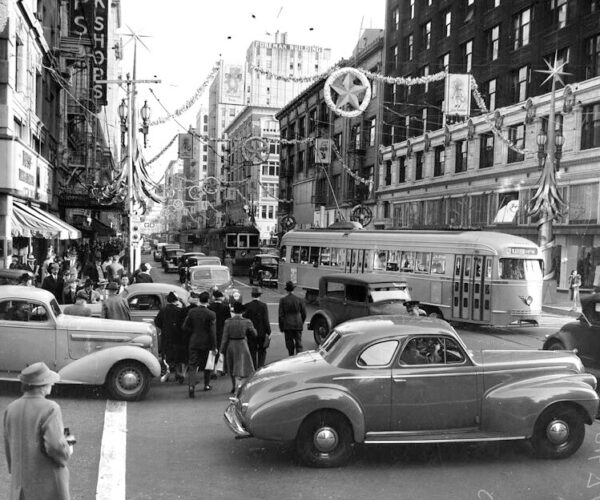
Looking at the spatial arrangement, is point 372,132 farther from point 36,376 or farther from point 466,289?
point 36,376

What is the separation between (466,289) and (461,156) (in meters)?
22.3

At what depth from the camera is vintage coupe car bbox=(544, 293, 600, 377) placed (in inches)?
437

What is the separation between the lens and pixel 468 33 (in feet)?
127

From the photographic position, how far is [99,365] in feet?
33.3

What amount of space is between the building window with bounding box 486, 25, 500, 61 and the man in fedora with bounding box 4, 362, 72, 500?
119 feet

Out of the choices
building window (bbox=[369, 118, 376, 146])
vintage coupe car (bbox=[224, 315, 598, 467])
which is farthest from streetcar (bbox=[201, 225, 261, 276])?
vintage coupe car (bbox=[224, 315, 598, 467])

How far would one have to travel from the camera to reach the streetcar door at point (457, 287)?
65.1 feet

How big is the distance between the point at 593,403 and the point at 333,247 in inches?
754

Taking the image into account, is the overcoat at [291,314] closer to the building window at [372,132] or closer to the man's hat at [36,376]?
the man's hat at [36,376]

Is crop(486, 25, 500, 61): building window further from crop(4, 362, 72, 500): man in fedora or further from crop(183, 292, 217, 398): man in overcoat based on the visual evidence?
crop(4, 362, 72, 500): man in fedora

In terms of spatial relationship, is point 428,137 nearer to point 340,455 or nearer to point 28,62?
point 28,62

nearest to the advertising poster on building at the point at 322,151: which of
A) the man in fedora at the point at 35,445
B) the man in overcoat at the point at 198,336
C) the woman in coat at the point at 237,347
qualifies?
the man in overcoat at the point at 198,336

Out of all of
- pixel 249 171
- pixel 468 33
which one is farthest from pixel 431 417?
pixel 249 171

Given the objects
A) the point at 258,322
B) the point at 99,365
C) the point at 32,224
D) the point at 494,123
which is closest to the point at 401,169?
the point at 494,123
